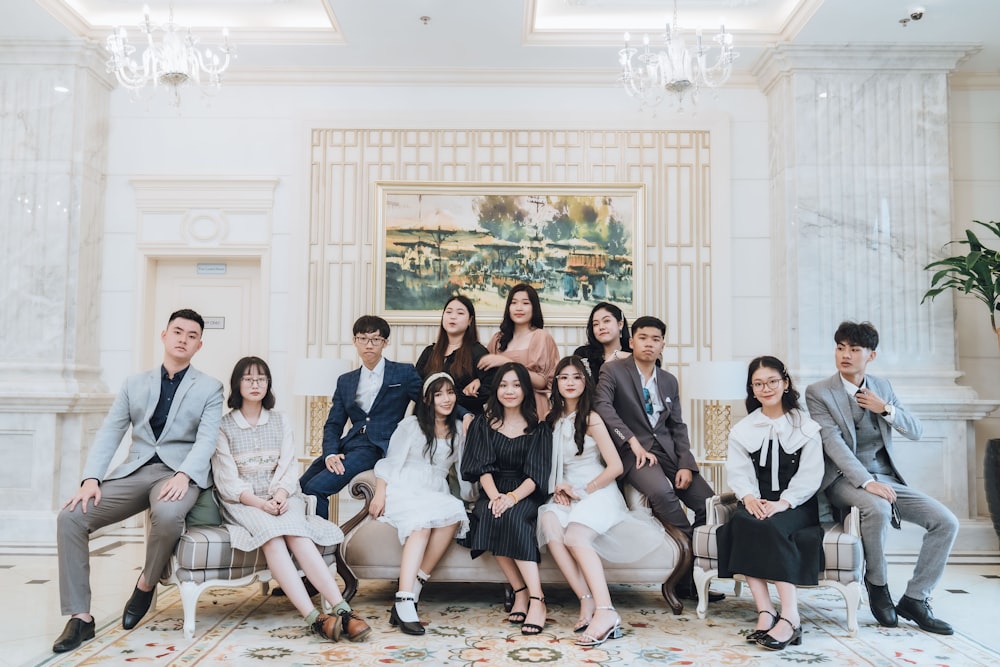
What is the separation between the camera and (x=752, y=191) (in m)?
6.23

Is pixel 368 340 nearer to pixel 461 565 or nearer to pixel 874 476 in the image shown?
pixel 461 565

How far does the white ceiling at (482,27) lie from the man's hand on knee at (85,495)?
137 inches

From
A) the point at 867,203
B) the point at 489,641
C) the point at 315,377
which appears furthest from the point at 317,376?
the point at 867,203

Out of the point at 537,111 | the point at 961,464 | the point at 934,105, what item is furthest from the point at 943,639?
the point at 537,111

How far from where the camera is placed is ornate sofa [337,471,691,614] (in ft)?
12.7

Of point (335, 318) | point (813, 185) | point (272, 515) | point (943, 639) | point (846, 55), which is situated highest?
point (846, 55)

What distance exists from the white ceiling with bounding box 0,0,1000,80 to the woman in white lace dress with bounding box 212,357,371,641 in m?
2.95

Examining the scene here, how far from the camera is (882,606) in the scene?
12.2 ft

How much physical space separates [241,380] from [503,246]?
282cm

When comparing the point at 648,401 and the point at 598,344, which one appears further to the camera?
the point at 598,344

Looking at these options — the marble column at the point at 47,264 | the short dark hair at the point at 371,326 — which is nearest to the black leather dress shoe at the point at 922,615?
the short dark hair at the point at 371,326

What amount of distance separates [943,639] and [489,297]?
3738 mm

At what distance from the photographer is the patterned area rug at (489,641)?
3164 mm

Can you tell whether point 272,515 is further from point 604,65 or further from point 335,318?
point 604,65
